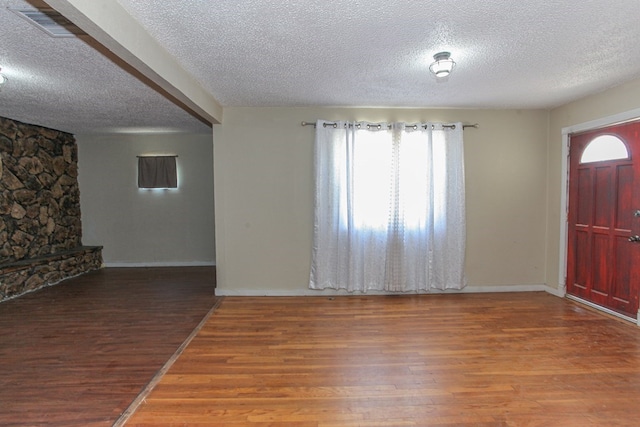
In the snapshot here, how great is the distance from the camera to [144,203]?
599cm

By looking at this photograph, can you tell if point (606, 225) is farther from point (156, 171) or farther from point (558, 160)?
point (156, 171)

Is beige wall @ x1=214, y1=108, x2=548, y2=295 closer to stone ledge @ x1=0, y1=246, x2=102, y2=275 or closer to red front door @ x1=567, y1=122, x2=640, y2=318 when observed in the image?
red front door @ x1=567, y1=122, x2=640, y2=318

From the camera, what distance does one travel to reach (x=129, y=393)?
7.00 ft

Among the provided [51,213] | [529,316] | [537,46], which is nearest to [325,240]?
[529,316]

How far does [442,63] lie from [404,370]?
236 centimetres

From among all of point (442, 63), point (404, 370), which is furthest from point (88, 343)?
point (442, 63)

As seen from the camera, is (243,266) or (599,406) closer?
(599,406)

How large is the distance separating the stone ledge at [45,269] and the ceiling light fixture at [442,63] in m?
5.35

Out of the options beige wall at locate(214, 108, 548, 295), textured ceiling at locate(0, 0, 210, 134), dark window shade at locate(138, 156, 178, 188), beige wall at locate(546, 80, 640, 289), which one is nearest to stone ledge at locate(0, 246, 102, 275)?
dark window shade at locate(138, 156, 178, 188)

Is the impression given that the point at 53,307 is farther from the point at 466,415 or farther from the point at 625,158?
the point at 625,158

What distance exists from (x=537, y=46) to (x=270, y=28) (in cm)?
196

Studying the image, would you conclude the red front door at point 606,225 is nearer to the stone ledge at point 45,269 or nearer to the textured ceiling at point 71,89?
the textured ceiling at point 71,89

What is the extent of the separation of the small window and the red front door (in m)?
0.03

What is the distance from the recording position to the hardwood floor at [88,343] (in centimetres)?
202
